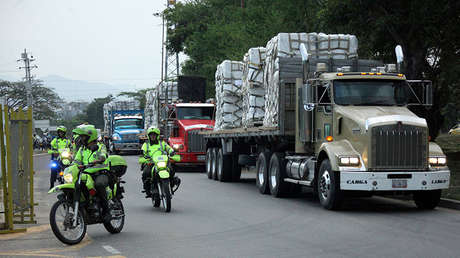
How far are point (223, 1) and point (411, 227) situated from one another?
46.7 metres

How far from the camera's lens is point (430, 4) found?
74.0 feet

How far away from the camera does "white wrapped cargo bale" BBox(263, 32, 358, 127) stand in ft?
58.1

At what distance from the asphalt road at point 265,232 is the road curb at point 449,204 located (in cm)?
22

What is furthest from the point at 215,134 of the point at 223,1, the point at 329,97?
the point at 223,1

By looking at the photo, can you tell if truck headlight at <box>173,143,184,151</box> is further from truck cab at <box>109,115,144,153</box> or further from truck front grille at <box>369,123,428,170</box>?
truck cab at <box>109,115,144,153</box>

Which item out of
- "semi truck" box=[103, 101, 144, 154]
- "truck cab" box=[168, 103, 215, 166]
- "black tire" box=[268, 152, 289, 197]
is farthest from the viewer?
"semi truck" box=[103, 101, 144, 154]

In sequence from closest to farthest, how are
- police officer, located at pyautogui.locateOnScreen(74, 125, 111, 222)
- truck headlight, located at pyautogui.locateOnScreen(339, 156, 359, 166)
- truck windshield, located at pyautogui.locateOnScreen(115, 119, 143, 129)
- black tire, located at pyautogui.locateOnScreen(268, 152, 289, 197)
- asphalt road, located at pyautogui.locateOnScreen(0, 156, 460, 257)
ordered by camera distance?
asphalt road, located at pyautogui.locateOnScreen(0, 156, 460, 257) → police officer, located at pyautogui.locateOnScreen(74, 125, 111, 222) → truck headlight, located at pyautogui.locateOnScreen(339, 156, 359, 166) → black tire, located at pyautogui.locateOnScreen(268, 152, 289, 197) → truck windshield, located at pyautogui.locateOnScreen(115, 119, 143, 129)

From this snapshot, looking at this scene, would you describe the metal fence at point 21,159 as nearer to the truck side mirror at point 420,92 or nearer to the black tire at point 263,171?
the black tire at point 263,171

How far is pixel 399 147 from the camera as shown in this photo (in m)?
14.1

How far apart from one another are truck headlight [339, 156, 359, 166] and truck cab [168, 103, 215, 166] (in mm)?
14850

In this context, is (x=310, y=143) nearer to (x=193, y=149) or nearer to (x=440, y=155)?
(x=440, y=155)

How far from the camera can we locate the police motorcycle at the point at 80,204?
10102 millimetres

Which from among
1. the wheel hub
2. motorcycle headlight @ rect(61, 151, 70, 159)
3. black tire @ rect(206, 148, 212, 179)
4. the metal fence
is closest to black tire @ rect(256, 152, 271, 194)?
the wheel hub

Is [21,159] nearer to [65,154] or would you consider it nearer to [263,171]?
[65,154]
